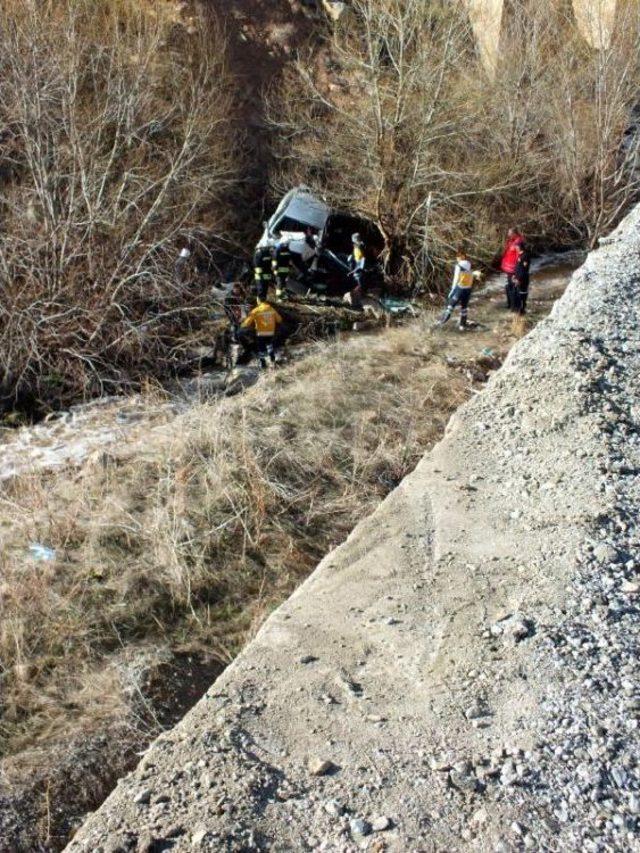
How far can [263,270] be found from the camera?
15.9 metres

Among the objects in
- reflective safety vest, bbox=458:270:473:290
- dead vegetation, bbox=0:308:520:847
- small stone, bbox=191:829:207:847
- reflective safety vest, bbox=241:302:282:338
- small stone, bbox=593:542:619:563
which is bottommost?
dead vegetation, bbox=0:308:520:847

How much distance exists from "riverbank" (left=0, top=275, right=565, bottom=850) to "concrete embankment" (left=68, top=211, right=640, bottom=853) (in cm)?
123

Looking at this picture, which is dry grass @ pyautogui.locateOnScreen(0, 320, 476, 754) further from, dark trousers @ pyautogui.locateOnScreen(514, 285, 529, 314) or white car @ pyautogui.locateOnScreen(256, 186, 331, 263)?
white car @ pyautogui.locateOnScreen(256, 186, 331, 263)

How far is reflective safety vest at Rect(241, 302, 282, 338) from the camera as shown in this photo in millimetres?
13695

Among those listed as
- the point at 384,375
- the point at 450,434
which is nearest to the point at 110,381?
the point at 384,375

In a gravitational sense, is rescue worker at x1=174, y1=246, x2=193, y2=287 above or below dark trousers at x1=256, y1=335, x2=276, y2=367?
above

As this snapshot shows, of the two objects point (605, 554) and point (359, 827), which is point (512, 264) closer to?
point (605, 554)

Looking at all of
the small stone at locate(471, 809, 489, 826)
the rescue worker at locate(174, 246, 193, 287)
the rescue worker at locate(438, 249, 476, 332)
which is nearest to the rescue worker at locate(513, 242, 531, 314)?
the rescue worker at locate(438, 249, 476, 332)

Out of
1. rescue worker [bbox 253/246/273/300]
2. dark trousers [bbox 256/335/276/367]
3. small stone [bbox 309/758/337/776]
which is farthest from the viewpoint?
rescue worker [bbox 253/246/273/300]

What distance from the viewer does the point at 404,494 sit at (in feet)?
32.1

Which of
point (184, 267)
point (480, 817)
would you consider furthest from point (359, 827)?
point (184, 267)

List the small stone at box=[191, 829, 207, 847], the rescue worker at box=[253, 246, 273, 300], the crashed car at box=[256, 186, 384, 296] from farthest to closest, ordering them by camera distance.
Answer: the crashed car at box=[256, 186, 384, 296] < the rescue worker at box=[253, 246, 273, 300] < the small stone at box=[191, 829, 207, 847]

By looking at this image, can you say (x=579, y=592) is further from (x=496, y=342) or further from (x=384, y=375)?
(x=496, y=342)

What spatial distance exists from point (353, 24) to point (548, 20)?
3.98 m
